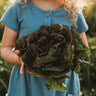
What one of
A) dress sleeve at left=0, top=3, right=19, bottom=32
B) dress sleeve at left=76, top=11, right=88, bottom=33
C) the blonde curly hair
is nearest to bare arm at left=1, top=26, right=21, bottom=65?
dress sleeve at left=0, top=3, right=19, bottom=32

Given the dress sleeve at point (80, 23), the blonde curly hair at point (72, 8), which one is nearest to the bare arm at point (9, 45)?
the blonde curly hair at point (72, 8)

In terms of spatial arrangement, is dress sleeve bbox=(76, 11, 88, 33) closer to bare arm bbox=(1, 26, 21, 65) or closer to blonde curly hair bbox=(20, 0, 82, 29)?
blonde curly hair bbox=(20, 0, 82, 29)

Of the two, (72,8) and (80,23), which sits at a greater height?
(72,8)

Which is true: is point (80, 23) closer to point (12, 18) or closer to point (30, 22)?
point (30, 22)

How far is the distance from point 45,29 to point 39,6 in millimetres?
444

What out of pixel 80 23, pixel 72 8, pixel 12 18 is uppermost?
pixel 12 18

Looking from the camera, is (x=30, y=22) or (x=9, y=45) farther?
(x=9, y=45)

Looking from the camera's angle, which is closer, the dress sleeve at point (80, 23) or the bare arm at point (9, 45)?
the bare arm at point (9, 45)

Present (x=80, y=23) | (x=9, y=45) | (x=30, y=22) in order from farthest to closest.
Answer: (x=80, y=23) → (x=9, y=45) → (x=30, y=22)

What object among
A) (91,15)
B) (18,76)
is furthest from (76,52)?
(91,15)

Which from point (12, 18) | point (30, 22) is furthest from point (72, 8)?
point (12, 18)

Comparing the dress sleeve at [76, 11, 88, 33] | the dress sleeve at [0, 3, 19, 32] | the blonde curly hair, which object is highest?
the dress sleeve at [0, 3, 19, 32]

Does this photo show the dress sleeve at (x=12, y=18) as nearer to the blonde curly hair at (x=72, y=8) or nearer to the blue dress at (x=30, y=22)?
the blue dress at (x=30, y=22)

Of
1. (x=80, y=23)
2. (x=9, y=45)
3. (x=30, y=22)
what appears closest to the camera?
(x=30, y=22)
